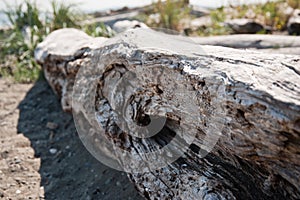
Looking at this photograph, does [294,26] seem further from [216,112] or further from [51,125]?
[216,112]

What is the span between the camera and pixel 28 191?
7.55 feet

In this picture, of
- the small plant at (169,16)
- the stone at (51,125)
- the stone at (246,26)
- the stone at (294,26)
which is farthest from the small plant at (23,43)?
the stone at (294,26)

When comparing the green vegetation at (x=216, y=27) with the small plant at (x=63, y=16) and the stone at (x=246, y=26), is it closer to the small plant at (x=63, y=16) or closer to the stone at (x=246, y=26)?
the stone at (x=246, y=26)

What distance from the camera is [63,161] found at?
266 cm

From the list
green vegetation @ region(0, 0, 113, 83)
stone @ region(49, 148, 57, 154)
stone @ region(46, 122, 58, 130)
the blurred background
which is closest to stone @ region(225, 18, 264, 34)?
the blurred background

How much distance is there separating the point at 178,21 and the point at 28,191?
3.98m

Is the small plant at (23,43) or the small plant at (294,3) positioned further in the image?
the small plant at (294,3)

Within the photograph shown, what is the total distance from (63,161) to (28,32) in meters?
3.09

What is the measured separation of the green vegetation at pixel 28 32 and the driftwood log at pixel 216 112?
8.30 feet

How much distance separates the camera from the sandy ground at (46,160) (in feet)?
7.46

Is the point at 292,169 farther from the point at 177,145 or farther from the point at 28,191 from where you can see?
the point at 28,191

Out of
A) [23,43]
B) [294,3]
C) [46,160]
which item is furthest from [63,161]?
[294,3]

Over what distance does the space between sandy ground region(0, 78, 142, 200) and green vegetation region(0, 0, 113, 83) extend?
0.81 m

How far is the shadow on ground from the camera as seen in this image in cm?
226
